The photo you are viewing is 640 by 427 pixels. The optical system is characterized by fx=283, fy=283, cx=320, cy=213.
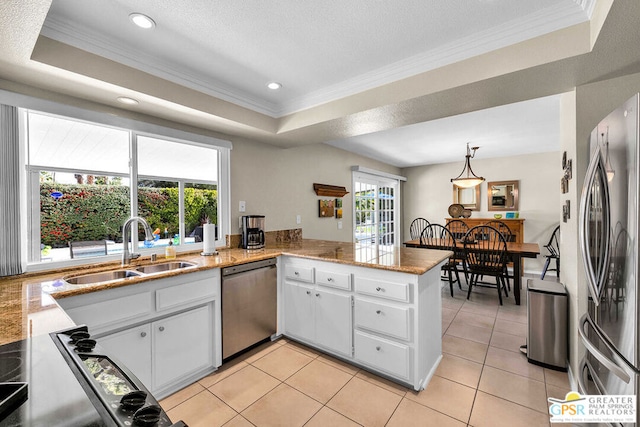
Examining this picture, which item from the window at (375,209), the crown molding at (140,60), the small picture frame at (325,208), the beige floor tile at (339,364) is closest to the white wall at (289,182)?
the small picture frame at (325,208)

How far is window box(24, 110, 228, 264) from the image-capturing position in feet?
6.58

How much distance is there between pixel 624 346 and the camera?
111 centimetres

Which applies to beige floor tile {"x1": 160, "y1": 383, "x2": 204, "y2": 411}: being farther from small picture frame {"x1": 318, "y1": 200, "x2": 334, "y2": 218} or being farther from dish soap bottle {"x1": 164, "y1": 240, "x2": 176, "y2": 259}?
small picture frame {"x1": 318, "y1": 200, "x2": 334, "y2": 218}

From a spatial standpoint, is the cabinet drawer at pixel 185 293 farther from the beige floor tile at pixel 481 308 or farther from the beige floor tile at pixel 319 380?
A: the beige floor tile at pixel 481 308

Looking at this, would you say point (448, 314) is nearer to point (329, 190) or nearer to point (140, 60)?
point (329, 190)

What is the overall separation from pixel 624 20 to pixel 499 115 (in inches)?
83.4

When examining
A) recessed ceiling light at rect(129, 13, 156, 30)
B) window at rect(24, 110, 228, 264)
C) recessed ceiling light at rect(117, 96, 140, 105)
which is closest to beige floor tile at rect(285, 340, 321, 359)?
window at rect(24, 110, 228, 264)

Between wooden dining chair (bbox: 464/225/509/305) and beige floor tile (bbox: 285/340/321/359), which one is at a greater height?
wooden dining chair (bbox: 464/225/509/305)

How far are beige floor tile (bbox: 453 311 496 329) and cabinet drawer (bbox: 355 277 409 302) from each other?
1643mm

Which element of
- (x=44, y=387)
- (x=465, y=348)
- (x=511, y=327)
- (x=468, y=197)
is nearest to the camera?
(x=44, y=387)

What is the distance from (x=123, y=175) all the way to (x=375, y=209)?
181 inches

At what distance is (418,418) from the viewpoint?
5.82 feet

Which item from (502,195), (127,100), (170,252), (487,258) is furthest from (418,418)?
(502,195)

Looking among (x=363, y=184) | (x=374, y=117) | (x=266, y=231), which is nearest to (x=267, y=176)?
(x=266, y=231)
